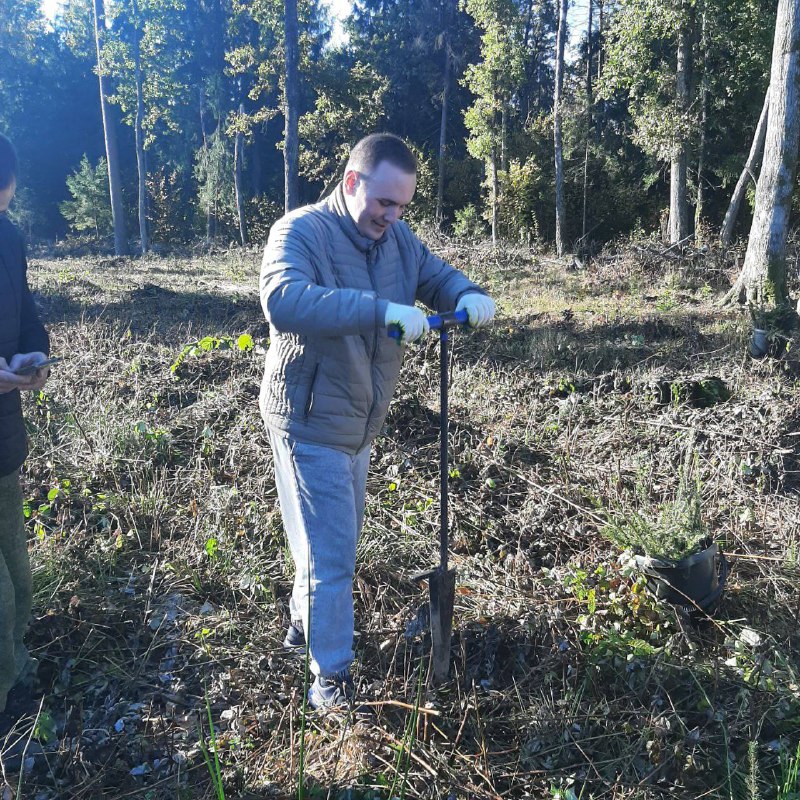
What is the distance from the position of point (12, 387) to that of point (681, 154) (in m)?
15.0

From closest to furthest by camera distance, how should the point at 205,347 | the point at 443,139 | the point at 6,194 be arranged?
the point at 6,194
the point at 205,347
the point at 443,139

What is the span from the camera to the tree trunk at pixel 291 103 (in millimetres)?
13281

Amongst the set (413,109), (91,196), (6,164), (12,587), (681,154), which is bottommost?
(12,587)

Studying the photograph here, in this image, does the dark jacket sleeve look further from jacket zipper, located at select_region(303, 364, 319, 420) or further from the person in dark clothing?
jacket zipper, located at select_region(303, 364, 319, 420)

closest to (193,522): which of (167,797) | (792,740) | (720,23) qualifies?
(167,797)

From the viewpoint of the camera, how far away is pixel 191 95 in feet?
98.9

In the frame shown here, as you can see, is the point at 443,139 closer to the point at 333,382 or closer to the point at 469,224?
the point at 469,224

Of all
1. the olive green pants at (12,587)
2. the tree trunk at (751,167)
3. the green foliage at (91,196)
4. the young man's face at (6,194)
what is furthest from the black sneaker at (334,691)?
the green foliage at (91,196)

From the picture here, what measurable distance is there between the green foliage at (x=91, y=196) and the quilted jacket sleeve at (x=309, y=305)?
101ft

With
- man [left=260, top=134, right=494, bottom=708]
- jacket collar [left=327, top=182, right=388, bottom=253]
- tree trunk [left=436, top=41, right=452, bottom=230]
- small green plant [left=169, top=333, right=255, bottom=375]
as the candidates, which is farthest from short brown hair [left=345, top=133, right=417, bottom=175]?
tree trunk [left=436, top=41, right=452, bottom=230]

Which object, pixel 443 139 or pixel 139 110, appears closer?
pixel 139 110

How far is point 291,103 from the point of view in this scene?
13.6 m

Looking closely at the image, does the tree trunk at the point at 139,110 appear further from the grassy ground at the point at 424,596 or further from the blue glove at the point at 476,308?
the blue glove at the point at 476,308

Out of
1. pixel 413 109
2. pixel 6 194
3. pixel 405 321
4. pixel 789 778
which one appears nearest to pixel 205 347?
pixel 6 194
